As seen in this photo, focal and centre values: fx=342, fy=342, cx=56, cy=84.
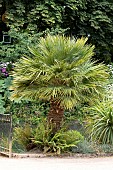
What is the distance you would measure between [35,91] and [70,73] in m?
0.81

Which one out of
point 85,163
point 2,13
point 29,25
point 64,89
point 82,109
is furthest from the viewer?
point 2,13

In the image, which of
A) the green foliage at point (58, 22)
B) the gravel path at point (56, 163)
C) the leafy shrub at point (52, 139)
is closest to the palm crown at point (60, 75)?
the leafy shrub at point (52, 139)

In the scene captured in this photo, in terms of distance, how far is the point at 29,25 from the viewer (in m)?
11.5

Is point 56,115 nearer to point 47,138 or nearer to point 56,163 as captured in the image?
point 47,138

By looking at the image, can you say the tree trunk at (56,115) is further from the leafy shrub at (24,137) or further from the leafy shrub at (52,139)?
the leafy shrub at (24,137)

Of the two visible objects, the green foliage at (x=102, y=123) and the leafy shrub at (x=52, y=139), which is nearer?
the leafy shrub at (x=52, y=139)

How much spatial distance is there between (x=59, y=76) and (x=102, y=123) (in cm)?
145

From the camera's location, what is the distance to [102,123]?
7430mm

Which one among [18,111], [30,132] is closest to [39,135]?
[30,132]

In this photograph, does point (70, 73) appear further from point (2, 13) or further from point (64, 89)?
point (2, 13)

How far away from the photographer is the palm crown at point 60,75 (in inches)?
274

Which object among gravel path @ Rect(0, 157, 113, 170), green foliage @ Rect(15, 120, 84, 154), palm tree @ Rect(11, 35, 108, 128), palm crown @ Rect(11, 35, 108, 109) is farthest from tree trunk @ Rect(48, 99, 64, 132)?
gravel path @ Rect(0, 157, 113, 170)

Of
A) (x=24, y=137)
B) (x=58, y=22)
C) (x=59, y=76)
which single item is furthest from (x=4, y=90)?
(x=58, y=22)

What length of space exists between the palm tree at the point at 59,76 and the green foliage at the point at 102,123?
51 cm
